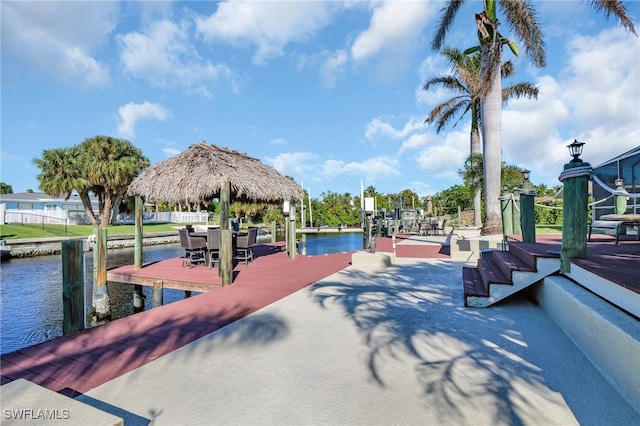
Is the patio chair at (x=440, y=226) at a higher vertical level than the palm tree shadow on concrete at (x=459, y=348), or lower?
higher

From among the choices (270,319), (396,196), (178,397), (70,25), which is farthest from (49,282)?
(396,196)

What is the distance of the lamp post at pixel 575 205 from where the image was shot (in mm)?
3762

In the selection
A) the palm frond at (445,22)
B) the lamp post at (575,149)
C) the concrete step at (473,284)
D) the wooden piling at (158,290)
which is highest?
the palm frond at (445,22)

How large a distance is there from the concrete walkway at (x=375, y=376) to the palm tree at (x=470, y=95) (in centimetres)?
1480

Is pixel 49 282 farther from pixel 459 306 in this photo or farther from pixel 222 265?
pixel 459 306

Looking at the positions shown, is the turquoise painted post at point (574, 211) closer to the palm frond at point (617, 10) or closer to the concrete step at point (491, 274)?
the concrete step at point (491, 274)

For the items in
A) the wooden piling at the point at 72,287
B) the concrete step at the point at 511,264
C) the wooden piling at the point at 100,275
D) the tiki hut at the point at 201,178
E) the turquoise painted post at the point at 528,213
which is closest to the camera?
the wooden piling at the point at 72,287

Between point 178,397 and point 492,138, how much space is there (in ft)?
41.1

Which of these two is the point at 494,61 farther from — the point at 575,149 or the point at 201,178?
the point at 201,178

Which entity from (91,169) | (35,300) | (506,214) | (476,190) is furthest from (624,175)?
(91,169)

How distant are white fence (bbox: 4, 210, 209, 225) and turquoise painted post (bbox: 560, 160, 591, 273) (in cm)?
2756

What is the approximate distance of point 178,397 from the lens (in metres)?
2.54

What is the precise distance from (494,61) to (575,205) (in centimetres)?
999

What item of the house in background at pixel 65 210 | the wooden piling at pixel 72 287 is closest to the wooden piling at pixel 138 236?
the wooden piling at pixel 72 287
